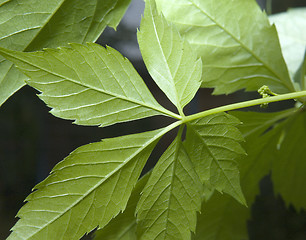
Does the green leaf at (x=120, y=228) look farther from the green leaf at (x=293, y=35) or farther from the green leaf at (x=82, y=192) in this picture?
the green leaf at (x=293, y=35)

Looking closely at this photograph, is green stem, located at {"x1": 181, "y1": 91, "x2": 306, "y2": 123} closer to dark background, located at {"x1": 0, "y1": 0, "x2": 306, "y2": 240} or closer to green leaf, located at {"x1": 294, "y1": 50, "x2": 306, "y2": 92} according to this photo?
green leaf, located at {"x1": 294, "y1": 50, "x2": 306, "y2": 92}

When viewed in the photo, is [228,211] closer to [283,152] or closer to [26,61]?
[283,152]

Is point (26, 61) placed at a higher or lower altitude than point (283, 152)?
higher

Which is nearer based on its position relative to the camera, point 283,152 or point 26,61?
point 26,61

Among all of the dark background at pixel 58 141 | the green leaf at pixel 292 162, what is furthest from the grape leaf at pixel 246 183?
the dark background at pixel 58 141

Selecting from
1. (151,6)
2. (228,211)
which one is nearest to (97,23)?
(151,6)
